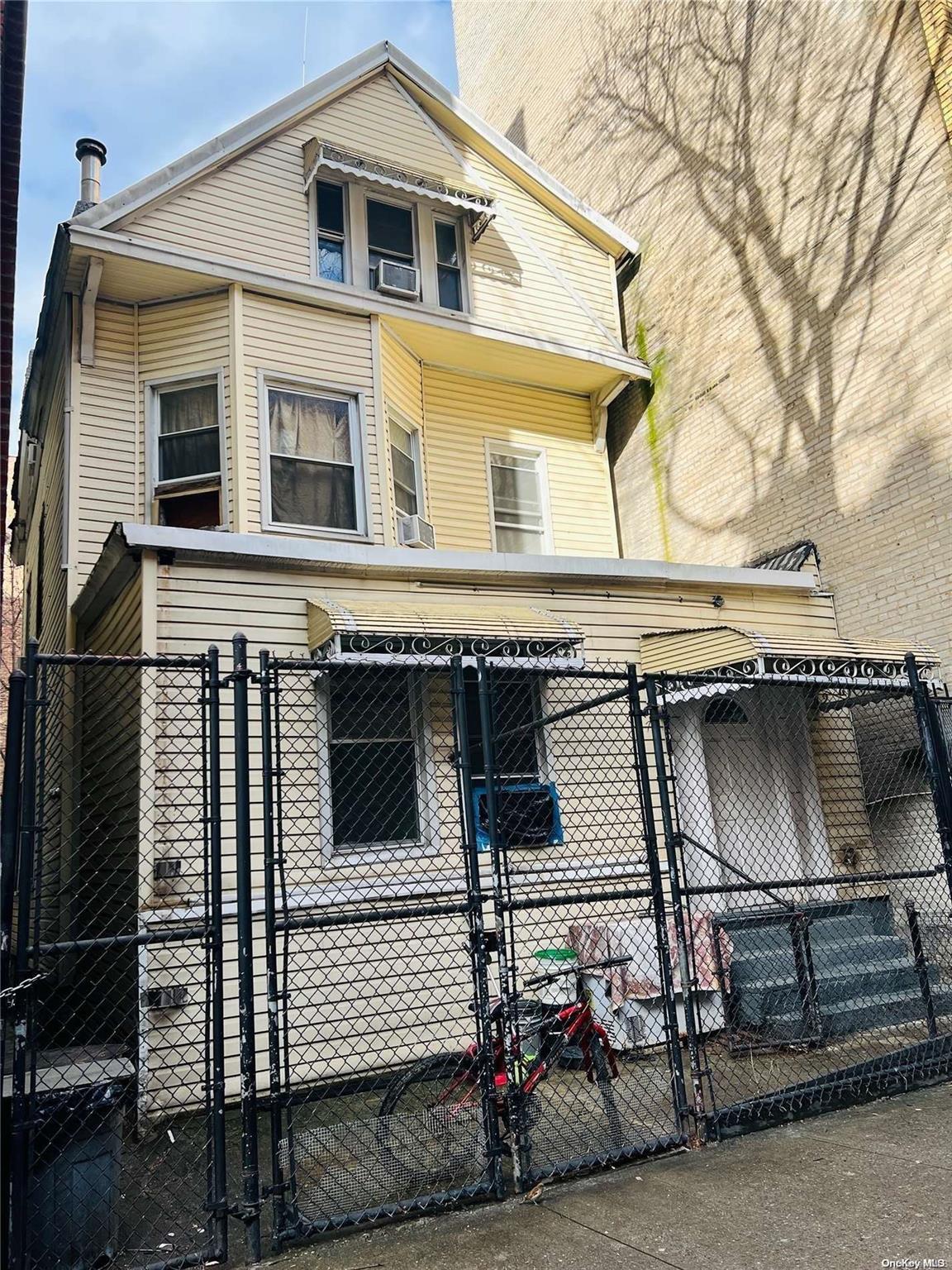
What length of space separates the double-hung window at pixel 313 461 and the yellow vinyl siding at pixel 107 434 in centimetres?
152

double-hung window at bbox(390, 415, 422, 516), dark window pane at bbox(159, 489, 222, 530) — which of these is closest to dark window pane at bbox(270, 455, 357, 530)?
dark window pane at bbox(159, 489, 222, 530)

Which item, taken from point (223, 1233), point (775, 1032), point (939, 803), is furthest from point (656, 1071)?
point (223, 1233)

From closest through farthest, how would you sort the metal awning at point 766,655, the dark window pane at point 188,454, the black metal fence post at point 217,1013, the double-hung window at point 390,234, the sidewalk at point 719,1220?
1. the sidewalk at point 719,1220
2. the black metal fence post at point 217,1013
3. the metal awning at point 766,655
4. the dark window pane at point 188,454
5. the double-hung window at point 390,234

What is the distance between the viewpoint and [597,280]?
1408 cm

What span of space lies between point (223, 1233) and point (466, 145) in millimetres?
12958

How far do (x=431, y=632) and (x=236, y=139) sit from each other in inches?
276

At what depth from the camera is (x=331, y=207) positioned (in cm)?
1169

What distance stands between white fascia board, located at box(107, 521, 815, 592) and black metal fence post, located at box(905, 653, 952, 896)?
3.31 metres

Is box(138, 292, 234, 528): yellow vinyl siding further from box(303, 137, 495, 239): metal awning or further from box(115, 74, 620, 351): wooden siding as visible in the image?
box(303, 137, 495, 239): metal awning

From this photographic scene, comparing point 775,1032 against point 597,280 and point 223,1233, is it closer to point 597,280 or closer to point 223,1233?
point 223,1233

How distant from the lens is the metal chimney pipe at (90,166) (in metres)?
11.7

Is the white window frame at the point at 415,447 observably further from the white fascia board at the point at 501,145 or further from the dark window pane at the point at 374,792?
the white fascia board at the point at 501,145

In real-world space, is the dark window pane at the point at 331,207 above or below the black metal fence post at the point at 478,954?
above

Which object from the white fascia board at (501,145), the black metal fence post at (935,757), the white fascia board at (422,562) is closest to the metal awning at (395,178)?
the white fascia board at (501,145)
